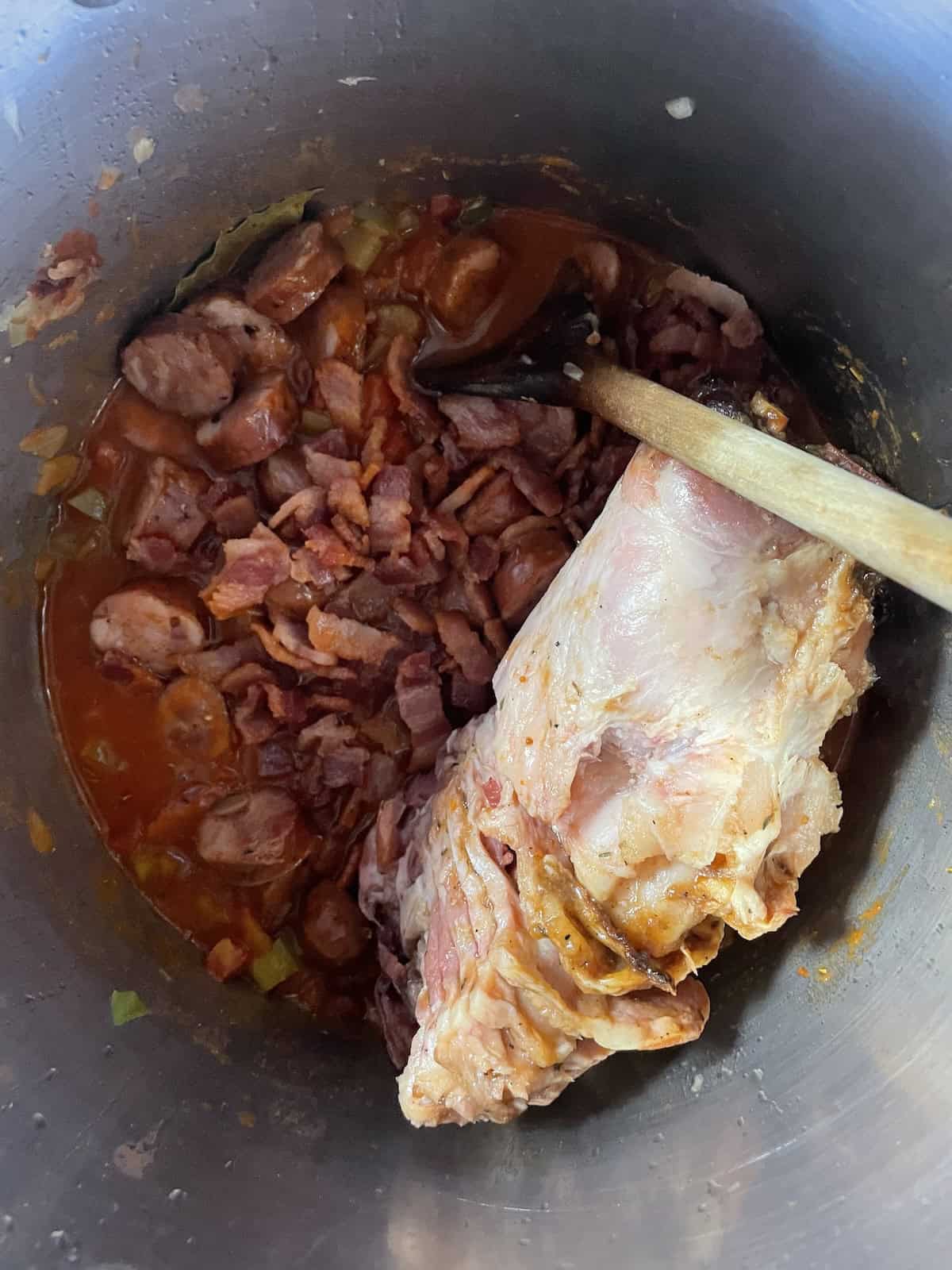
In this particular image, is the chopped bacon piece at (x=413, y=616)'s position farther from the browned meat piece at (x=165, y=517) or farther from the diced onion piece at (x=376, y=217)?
the diced onion piece at (x=376, y=217)

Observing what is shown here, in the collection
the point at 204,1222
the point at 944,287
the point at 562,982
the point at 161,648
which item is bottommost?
the point at 204,1222

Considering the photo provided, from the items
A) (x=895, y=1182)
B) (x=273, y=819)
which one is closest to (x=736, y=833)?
(x=895, y=1182)

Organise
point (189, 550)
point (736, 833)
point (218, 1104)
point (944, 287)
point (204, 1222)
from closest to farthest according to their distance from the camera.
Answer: point (736, 833), point (944, 287), point (204, 1222), point (218, 1104), point (189, 550)

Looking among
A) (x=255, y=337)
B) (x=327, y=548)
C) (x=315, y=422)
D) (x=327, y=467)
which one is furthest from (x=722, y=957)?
(x=255, y=337)

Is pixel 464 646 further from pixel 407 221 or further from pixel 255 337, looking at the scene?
pixel 407 221

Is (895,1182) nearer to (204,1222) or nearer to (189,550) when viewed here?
(204,1222)
